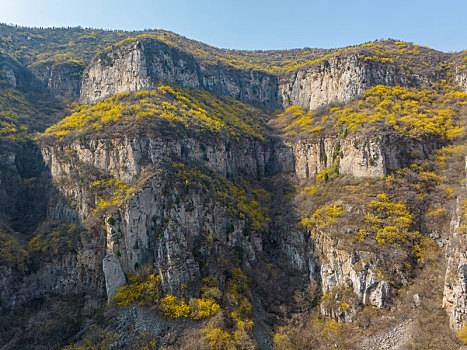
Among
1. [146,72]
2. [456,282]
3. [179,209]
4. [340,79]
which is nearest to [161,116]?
[179,209]

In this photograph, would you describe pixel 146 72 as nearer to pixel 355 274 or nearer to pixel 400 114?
pixel 400 114

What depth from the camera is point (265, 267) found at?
4844 cm

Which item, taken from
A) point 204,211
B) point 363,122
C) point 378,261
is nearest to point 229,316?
point 204,211

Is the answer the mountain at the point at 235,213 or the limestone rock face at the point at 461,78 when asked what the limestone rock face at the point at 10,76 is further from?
the limestone rock face at the point at 461,78

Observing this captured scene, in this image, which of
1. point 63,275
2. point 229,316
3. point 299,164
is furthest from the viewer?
point 299,164

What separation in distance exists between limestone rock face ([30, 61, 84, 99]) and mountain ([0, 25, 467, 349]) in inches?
310

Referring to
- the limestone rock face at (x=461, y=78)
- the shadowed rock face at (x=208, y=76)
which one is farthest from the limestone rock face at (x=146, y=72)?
the limestone rock face at (x=461, y=78)

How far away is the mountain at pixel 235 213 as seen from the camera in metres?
36.2

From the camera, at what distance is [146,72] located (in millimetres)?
73500

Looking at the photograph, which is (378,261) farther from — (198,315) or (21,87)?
(21,87)

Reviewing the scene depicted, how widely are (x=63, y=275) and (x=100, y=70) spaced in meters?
59.2

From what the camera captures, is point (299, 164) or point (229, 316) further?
point (299, 164)

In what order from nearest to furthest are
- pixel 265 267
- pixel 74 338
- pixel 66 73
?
1. pixel 74 338
2. pixel 265 267
3. pixel 66 73

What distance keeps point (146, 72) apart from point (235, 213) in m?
46.5
